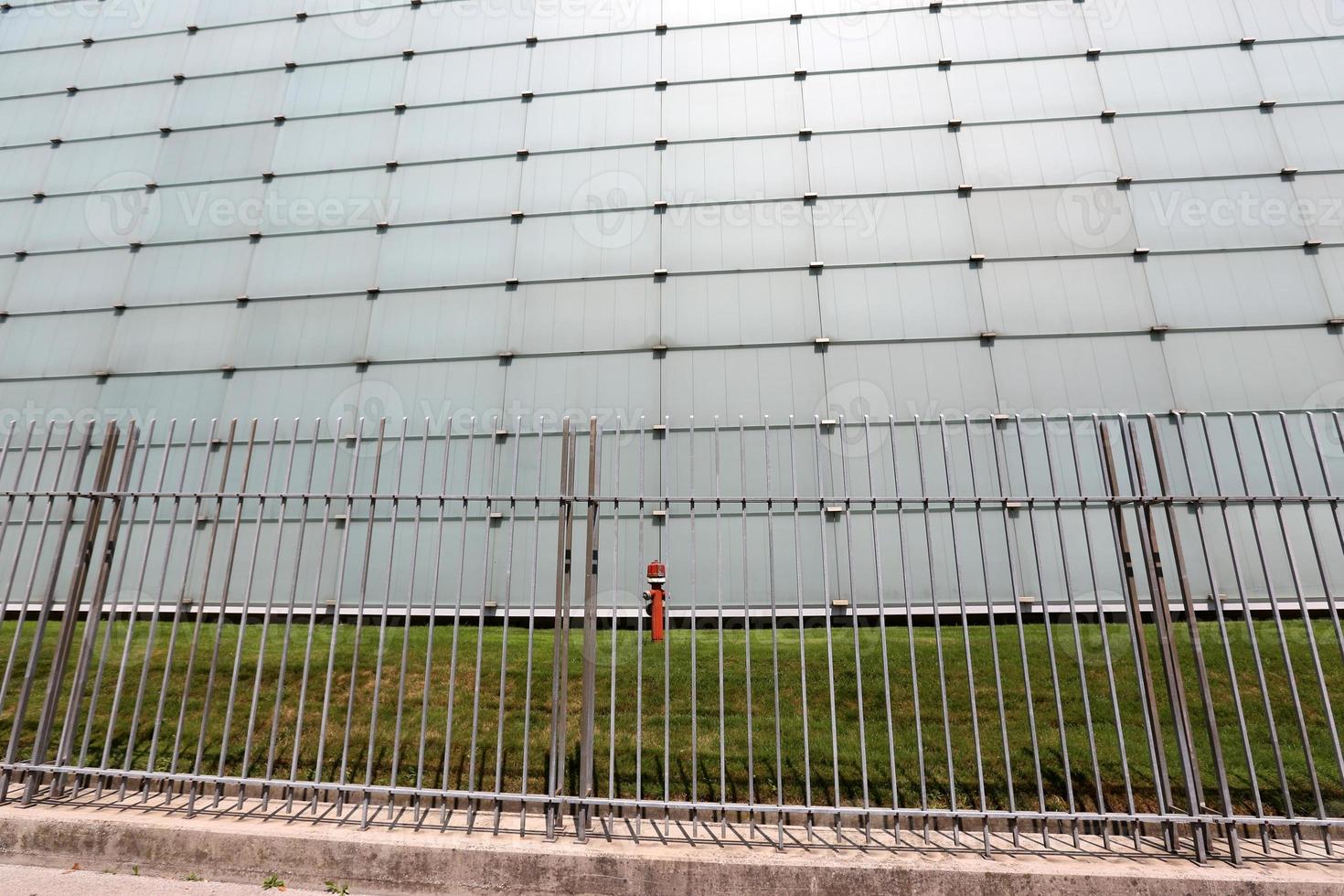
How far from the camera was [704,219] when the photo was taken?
10.3 m

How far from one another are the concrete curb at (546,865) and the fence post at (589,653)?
24 centimetres

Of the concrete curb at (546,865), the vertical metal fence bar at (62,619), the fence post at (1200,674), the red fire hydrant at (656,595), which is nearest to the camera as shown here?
the concrete curb at (546,865)

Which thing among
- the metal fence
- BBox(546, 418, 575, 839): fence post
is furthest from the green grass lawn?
BBox(546, 418, 575, 839): fence post

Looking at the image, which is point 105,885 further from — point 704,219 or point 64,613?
point 704,219

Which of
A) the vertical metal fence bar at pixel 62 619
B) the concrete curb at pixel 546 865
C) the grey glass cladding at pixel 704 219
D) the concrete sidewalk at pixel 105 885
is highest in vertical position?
the grey glass cladding at pixel 704 219

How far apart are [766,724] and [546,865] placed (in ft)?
7.06

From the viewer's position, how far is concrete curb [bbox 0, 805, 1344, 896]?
117 inches

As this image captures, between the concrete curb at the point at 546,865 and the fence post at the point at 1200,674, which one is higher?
the fence post at the point at 1200,674

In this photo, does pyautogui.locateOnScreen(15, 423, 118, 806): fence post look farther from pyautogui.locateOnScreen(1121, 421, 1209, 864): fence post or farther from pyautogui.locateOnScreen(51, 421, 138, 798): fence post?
pyautogui.locateOnScreen(1121, 421, 1209, 864): fence post

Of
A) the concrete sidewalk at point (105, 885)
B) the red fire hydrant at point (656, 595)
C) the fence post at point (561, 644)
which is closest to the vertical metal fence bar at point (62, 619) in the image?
the concrete sidewalk at point (105, 885)

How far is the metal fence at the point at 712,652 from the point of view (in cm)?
335

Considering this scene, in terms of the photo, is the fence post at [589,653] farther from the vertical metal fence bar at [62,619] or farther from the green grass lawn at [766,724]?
the vertical metal fence bar at [62,619]

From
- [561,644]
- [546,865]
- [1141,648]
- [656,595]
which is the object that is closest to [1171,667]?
[1141,648]

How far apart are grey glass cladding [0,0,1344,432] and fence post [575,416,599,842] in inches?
222
